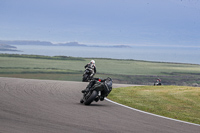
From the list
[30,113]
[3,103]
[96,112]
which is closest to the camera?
[30,113]

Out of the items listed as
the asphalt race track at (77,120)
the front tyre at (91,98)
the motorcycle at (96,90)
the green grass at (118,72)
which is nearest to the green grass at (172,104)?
the asphalt race track at (77,120)

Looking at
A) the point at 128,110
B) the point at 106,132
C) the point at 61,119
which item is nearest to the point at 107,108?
the point at 128,110

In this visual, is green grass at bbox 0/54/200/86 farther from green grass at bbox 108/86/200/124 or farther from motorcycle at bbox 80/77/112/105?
motorcycle at bbox 80/77/112/105

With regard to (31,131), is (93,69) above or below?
above

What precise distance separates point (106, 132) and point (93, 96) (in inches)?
235

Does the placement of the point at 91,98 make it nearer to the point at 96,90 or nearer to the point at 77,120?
the point at 96,90

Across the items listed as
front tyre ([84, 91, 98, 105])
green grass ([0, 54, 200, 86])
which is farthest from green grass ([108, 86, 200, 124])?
green grass ([0, 54, 200, 86])

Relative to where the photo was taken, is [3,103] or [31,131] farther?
[3,103]

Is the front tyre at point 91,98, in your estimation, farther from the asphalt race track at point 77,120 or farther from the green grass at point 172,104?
the green grass at point 172,104

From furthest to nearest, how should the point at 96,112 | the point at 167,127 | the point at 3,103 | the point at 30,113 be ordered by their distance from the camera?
the point at 3,103, the point at 96,112, the point at 30,113, the point at 167,127

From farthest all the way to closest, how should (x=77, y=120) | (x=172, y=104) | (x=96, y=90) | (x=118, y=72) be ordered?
(x=118, y=72) → (x=172, y=104) → (x=96, y=90) → (x=77, y=120)

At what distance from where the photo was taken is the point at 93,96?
17.2m

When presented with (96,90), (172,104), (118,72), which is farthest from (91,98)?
(118,72)

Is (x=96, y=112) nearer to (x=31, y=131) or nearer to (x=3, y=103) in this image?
(x=3, y=103)
